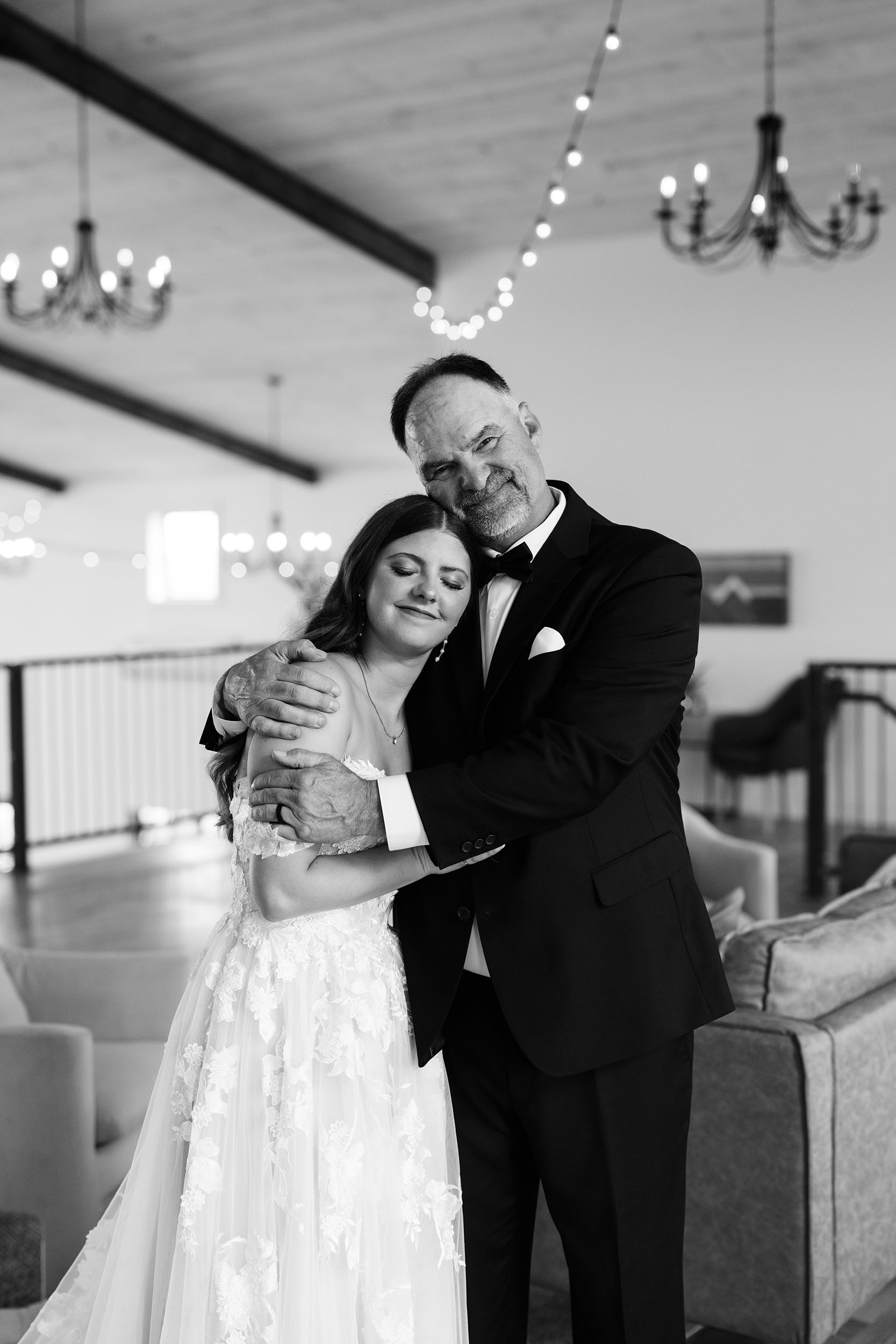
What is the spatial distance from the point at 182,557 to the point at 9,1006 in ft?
41.5

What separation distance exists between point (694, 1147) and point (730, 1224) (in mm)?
149

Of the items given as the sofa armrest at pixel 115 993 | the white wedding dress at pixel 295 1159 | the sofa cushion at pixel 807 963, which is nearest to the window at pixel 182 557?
the sofa armrest at pixel 115 993

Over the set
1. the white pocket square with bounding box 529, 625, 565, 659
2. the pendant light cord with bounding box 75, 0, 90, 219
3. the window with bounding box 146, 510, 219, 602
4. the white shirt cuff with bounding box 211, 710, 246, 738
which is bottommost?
the white shirt cuff with bounding box 211, 710, 246, 738

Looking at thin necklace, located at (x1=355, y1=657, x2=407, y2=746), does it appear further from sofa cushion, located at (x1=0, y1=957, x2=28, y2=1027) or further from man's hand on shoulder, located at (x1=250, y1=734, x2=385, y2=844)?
sofa cushion, located at (x1=0, y1=957, x2=28, y2=1027)

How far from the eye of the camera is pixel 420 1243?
1949 mm

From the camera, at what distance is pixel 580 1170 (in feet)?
6.38

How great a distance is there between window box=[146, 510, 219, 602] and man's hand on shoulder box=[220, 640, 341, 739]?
13.6 metres

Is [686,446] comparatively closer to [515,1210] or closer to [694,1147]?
[694,1147]

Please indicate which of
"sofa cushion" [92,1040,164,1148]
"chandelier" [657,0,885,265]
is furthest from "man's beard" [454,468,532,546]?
"chandelier" [657,0,885,265]

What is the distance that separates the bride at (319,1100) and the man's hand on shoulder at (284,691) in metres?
0.04

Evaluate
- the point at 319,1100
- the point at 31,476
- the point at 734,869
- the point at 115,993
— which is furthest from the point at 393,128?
the point at 31,476

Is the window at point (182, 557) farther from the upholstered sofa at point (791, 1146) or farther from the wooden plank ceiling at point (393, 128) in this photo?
the upholstered sofa at point (791, 1146)

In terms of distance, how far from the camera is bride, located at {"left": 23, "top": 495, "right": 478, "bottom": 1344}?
74.1 inches

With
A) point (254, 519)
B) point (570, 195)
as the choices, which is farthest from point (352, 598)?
point (254, 519)
